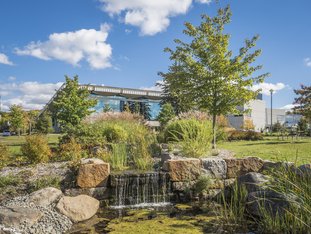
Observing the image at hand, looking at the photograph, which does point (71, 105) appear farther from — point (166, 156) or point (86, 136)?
point (166, 156)

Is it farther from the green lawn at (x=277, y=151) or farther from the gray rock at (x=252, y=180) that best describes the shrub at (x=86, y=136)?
the gray rock at (x=252, y=180)

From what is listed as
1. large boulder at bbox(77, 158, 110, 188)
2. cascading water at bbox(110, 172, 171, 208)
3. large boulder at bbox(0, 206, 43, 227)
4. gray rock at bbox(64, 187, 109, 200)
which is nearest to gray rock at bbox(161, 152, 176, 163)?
cascading water at bbox(110, 172, 171, 208)

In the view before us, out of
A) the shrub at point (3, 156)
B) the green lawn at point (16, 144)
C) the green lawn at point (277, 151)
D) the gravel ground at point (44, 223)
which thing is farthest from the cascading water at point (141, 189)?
the green lawn at point (16, 144)

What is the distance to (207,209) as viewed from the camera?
6.10 m

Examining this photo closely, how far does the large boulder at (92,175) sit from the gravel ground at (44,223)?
1.06 m

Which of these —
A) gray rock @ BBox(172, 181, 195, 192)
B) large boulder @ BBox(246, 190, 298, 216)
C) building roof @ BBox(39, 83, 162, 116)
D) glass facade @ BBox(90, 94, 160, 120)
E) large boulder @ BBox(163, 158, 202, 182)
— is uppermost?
building roof @ BBox(39, 83, 162, 116)

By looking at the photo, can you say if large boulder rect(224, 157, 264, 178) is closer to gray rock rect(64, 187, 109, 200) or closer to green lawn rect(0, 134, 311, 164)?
green lawn rect(0, 134, 311, 164)

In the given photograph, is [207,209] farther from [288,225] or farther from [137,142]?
[137,142]

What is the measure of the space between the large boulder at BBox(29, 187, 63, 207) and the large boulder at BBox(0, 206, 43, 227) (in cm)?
42

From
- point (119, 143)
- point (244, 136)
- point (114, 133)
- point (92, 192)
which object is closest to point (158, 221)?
point (92, 192)

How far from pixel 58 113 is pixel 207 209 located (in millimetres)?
10628

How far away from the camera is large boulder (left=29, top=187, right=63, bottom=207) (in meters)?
5.70

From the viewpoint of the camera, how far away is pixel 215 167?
739cm

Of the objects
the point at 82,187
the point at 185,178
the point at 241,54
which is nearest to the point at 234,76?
the point at 241,54
